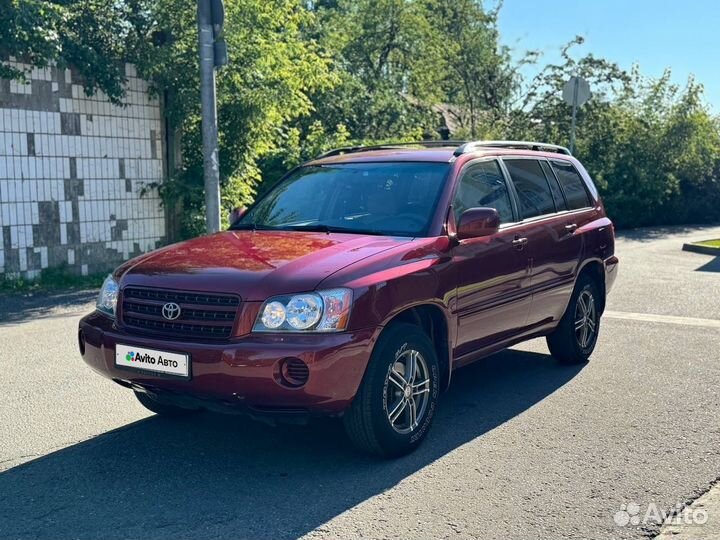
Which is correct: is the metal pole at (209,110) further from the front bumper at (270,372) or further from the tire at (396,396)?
the front bumper at (270,372)

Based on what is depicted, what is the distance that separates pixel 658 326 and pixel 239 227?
4968 mm

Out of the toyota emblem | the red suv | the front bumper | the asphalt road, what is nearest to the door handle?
the red suv

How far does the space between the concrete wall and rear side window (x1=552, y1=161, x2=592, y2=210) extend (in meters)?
7.06

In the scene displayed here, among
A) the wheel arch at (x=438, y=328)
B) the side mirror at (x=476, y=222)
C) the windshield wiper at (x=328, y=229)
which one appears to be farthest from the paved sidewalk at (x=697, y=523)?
the windshield wiper at (x=328, y=229)

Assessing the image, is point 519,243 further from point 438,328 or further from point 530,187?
point 438,328

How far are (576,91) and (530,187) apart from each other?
38.0 feet

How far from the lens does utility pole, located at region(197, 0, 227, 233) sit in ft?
33.7

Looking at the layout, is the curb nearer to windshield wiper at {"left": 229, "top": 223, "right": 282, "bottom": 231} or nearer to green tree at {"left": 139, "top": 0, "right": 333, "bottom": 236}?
green tree at {"left": 139, "top": 0, "right": 333, "bottom": 236}

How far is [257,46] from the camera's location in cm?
1221

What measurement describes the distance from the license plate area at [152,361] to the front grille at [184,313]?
0.39ft

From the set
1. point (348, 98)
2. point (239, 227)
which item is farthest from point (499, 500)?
point (348, 98)

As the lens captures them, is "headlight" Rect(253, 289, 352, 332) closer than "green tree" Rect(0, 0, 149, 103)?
Yes

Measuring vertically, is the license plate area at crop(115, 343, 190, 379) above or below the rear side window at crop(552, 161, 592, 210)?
below

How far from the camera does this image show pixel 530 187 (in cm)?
648
